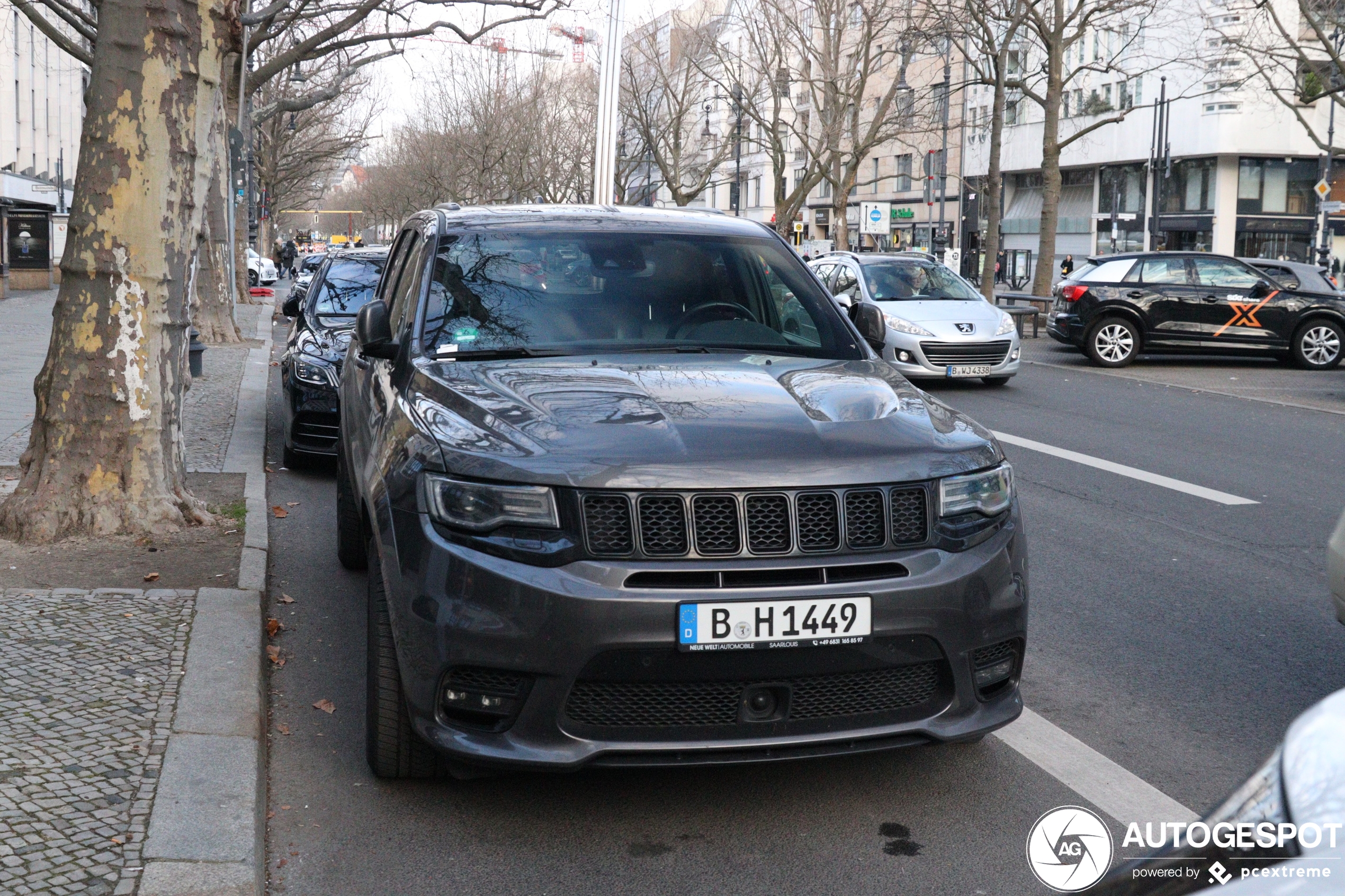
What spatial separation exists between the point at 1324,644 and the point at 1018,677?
255 cm

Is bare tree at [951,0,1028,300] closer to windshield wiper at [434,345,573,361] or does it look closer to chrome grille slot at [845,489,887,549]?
windshield wiper at [434,345,573,361]

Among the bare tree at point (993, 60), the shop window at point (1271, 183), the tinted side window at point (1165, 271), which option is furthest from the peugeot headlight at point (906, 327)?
the shop window at point (1271, 183)

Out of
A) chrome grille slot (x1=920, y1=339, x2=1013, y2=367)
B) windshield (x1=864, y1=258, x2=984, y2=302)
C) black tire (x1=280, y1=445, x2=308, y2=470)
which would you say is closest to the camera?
black tire (x1=280, y1=445, x2=308, y2=470)

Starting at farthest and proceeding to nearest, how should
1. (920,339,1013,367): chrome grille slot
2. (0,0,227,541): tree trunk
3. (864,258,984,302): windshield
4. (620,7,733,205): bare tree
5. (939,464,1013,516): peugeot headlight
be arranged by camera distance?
(620,7,733,205): bare tree < (864,258,984,302): windshield < (920,339,1013,367): chrome grille slot < (0,0,227,541): tree trunk < (939,464,1013,516): peugeot headlight

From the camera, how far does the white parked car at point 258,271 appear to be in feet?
156

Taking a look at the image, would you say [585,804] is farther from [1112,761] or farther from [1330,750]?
[1330,750]

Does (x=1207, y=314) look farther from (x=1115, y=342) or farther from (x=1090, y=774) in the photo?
(x=1090, y=774)

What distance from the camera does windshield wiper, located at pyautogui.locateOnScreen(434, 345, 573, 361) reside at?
15.7 feet

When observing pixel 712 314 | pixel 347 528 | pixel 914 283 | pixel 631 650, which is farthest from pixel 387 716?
pixel 914 283

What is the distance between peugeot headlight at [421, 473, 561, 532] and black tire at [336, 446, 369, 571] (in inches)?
105

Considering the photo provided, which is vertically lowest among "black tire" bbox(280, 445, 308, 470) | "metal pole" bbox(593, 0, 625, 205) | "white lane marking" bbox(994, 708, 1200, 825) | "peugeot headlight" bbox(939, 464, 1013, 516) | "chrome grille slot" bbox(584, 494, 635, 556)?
"white lane marking" bbox(994, 708, 1200, 825)

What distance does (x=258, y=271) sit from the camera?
48156mm

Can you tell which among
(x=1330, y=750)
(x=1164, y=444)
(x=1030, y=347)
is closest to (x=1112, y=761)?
(x=1330, y=750)

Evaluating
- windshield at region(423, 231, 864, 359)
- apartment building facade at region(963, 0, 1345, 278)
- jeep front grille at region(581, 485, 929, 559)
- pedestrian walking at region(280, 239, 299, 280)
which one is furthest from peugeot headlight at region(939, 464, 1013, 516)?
pedestrian walking at region(280, 239, 299, 280)
